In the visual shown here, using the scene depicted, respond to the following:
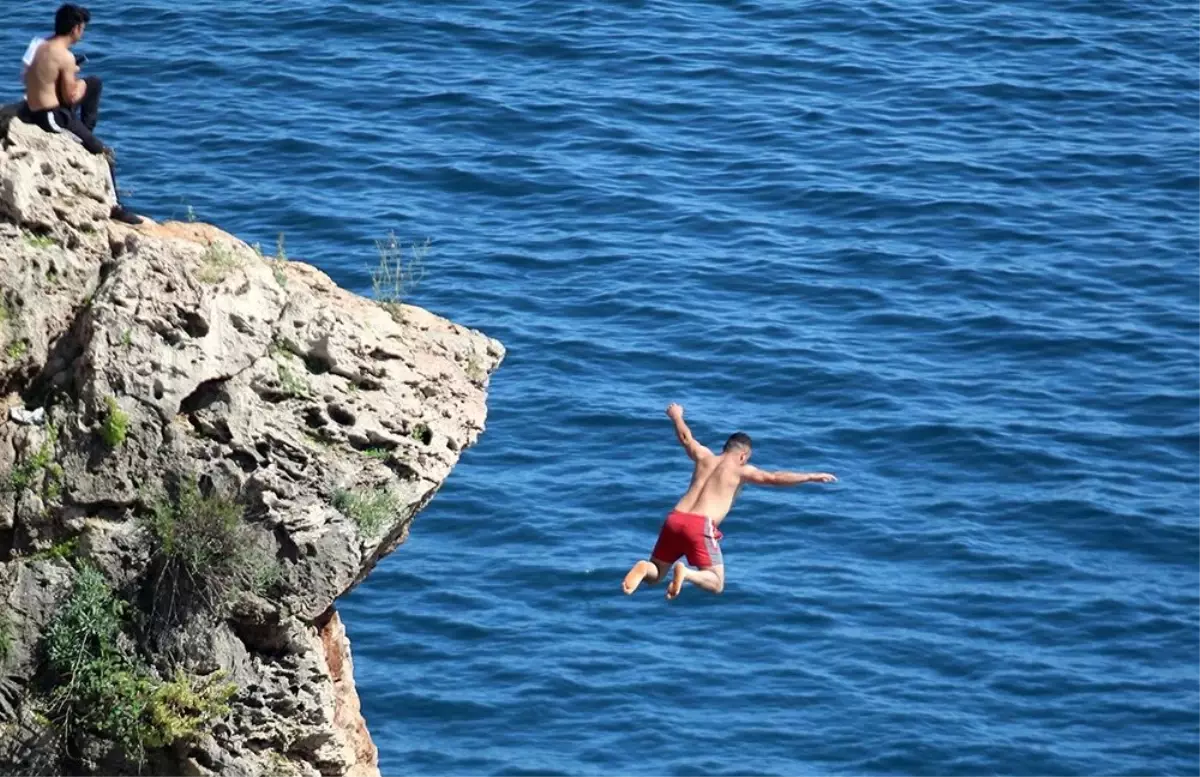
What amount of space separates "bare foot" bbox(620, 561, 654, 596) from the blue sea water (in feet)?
31.2

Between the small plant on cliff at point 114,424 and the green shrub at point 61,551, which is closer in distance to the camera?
the small plant on cliff at point 114,424

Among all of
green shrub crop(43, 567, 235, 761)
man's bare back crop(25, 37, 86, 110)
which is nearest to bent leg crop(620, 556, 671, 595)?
green shrub crop(43, 567, 235, 761)

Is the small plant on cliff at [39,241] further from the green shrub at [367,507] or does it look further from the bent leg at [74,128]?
the green shrub at [367,507]

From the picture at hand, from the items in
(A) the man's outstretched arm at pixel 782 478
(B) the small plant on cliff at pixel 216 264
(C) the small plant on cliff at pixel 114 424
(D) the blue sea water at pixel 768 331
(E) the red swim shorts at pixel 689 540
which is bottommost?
(D) the blue sea water at pixel 768 331

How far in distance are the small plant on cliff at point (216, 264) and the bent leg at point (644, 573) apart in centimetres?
414

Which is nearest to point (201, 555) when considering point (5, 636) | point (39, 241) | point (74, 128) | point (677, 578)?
point (5, 636)

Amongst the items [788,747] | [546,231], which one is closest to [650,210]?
[546,231]

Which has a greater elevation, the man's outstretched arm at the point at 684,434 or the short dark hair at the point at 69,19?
the short dark hair at the point at 69,19

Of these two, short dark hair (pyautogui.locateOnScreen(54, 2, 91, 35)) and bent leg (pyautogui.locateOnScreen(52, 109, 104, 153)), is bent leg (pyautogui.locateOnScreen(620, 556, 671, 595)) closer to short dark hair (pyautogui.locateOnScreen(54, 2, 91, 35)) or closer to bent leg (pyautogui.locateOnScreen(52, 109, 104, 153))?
bent leg (pyautogui.locateOnScreen(52, 109, 104, 153))

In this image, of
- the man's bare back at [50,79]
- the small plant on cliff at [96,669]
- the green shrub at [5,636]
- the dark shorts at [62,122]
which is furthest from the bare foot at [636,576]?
the man's bare back at [50,79]

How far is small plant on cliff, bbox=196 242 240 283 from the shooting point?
48.9 feet

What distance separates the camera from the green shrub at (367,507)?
1509 centimetres

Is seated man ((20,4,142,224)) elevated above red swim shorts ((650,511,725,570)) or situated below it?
above

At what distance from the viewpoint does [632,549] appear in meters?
31.2
